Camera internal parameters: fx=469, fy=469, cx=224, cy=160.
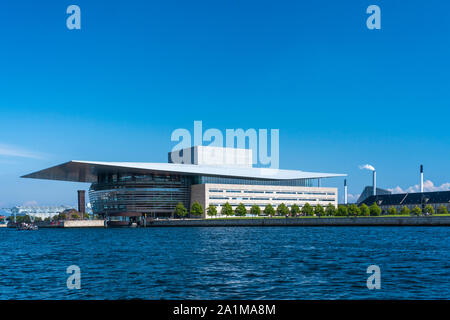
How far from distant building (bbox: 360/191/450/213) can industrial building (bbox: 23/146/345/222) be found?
2890 centimetres

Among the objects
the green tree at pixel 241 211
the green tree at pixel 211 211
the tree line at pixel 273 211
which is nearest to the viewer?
the tree line at pixel 273 211

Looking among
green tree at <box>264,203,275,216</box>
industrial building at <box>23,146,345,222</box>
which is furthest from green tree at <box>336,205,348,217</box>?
industrial building at <box>23,146,345,222</box>

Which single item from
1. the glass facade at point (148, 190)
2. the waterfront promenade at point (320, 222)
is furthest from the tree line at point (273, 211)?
the waterfront promenade at point (320, 222)

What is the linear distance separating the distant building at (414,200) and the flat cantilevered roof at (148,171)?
71.1 feet

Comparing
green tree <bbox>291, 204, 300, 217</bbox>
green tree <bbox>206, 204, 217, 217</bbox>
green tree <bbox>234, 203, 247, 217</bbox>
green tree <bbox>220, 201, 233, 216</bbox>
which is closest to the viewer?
green tree <bbox>206, 204, 217, 217</bbox>

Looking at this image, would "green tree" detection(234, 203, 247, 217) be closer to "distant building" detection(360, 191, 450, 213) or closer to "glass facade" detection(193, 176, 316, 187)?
"glass facade" detection(193, 176, 316, 187)

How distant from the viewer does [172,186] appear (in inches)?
4456

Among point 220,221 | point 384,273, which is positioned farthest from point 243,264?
point 220,221

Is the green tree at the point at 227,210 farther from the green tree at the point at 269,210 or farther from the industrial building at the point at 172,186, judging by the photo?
the green tree at the point at 269,210

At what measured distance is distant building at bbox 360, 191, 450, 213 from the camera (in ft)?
405

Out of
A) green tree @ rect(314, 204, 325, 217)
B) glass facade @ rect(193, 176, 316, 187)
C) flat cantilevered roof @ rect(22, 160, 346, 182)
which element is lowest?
green tree @ rect(314, 204, 325, 217)

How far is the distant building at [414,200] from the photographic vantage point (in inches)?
4865

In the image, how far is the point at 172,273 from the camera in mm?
18438

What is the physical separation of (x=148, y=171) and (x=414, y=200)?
7421 cm
